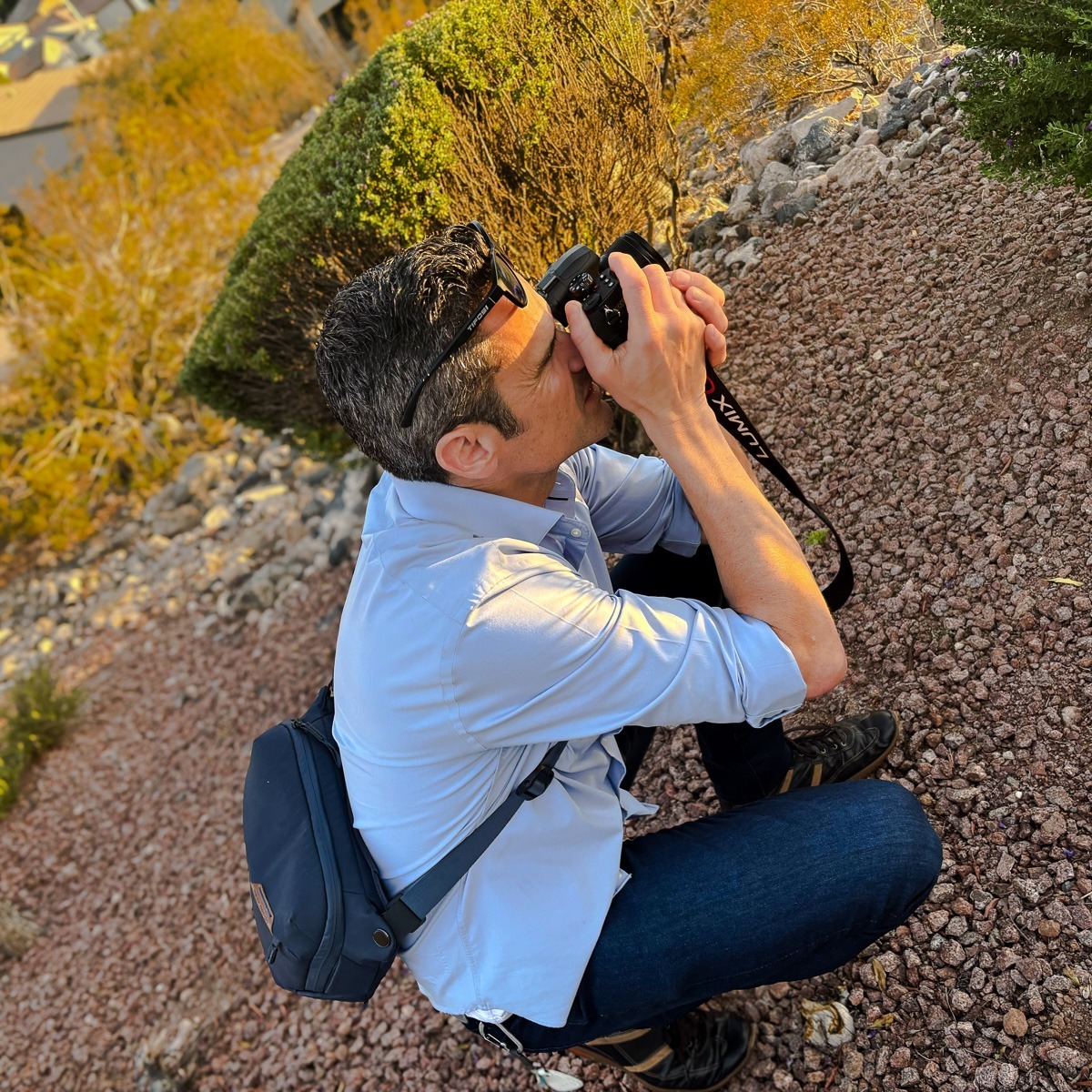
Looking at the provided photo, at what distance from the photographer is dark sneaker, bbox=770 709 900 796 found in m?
2.03

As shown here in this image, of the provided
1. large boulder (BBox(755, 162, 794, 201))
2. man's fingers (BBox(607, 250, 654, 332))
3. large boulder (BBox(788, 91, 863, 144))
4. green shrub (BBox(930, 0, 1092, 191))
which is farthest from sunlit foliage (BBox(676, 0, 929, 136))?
man's fingers (BBox(607, 250, 654, 332))

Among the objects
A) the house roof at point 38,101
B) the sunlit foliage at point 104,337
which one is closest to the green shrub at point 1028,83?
the sunlit foliage at point 104,337

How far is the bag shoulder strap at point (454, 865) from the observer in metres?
1.45

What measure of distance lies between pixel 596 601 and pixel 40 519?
711 centimetres

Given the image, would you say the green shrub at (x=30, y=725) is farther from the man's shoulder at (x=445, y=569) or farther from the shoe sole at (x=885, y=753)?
the shoe sole at (x=885, y=753)

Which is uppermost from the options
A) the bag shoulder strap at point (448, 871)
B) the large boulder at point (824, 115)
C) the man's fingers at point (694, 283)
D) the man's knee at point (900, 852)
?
the man's fingers at point (694, 283)

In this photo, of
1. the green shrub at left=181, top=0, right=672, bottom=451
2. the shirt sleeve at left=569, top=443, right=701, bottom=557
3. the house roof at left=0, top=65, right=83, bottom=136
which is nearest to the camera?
the shirt sleeve at left=569, top=443, right=701, bottom=557

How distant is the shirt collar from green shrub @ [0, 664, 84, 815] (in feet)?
14.1

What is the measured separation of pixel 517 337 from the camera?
1.48 meters

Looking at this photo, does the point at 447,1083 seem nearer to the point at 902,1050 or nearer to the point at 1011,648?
the point at 902,1050

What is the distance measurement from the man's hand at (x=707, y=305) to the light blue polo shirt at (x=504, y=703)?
1.43ft

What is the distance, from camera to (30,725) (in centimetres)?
488

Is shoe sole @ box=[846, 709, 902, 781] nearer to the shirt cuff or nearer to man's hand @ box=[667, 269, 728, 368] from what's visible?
the shirt cuff

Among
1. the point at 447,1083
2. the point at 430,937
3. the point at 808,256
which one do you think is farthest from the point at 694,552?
the point at 808,256
